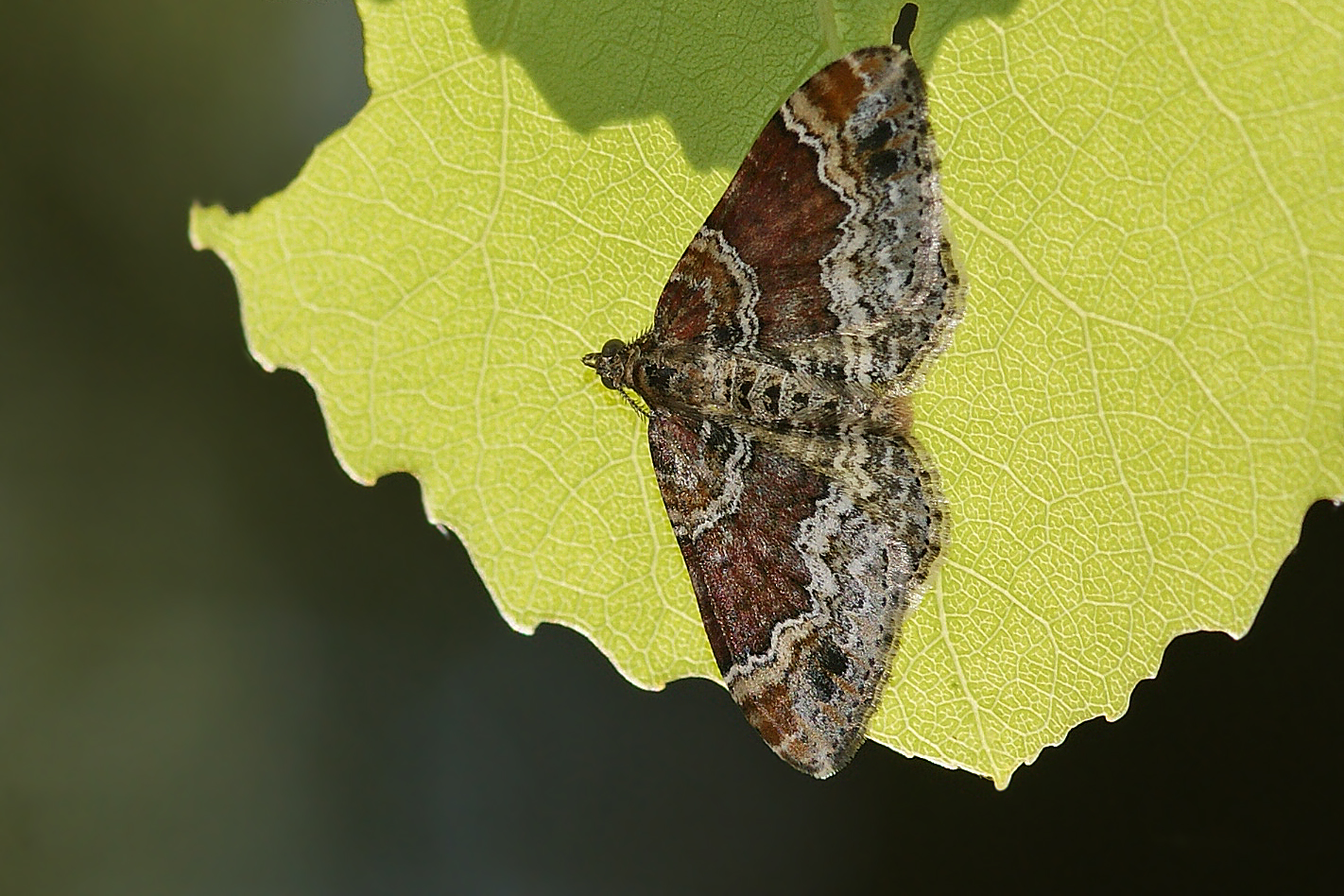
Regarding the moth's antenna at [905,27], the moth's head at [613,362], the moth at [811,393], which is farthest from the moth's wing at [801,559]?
the moth's antenna at [905,27]

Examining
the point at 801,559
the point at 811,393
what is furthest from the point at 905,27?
the point at 801,559

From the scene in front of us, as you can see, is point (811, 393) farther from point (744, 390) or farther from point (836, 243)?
point (836, 243)

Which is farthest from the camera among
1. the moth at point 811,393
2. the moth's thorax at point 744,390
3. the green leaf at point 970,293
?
the moth's thorax at point 744,390

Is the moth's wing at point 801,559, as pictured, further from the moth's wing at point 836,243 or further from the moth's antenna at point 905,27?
the moth's antenna at point 905,27

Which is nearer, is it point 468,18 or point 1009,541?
point 468,18

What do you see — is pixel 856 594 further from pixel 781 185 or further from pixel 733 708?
pixel 733 708

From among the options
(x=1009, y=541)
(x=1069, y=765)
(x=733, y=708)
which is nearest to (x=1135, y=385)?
(x=1009, y=541)

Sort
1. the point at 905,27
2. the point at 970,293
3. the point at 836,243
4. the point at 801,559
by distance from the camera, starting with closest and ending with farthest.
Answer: the point at 905,27
the point at 970,293
the point at 836,243
the point at 801,559
